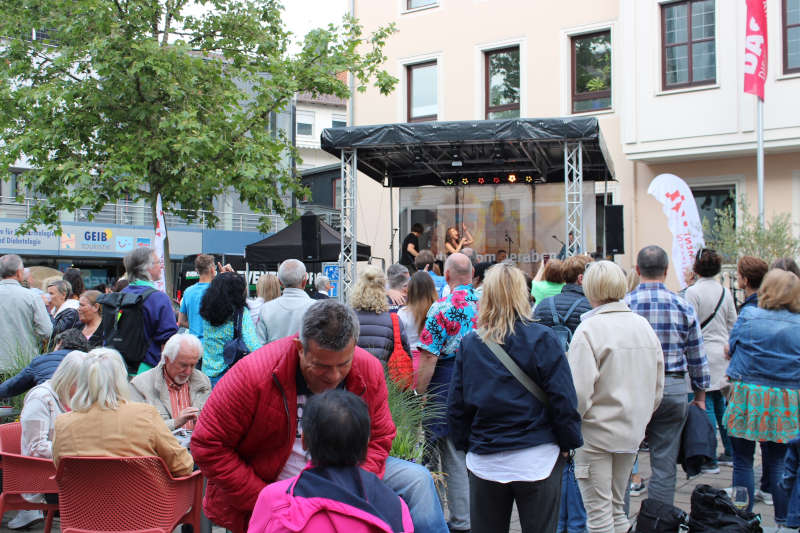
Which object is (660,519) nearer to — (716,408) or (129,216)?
(716,408)

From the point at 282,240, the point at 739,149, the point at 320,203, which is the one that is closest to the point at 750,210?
the point at 739,149

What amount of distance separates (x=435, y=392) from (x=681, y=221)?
20.9ft

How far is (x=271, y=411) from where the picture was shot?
2881 mm

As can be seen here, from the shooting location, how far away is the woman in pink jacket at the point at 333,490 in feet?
7.61

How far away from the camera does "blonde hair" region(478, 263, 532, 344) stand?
3816 mm

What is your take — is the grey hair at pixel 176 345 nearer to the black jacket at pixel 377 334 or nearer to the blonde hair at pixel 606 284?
the black jacket at pixel 377 334

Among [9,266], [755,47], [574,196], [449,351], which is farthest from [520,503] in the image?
[755,47]

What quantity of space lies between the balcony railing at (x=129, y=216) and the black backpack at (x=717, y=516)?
75.6 ft

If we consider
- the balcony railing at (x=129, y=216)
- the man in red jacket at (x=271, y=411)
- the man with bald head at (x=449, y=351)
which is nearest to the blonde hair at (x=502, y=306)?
the man in red jacket at (x=271, y=411)

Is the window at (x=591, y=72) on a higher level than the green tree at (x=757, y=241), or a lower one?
higher

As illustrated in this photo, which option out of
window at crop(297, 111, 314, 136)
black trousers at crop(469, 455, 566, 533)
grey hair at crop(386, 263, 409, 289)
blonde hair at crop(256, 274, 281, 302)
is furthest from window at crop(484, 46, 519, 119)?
window at crop(297, 111, 314, 136)

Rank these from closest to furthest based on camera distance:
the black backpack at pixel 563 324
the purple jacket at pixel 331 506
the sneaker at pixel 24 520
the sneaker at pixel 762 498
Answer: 1. the purple jacket at pixel 331 506
2. the sneaker at pixel 24 520
3. the black backpack at pixel 563 324
4. the sneaker at pixel 762 498

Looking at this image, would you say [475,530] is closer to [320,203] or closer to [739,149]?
[739,149]

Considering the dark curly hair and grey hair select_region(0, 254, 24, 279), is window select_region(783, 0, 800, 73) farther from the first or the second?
grey hair select_region(0, 254, 24, 279)
